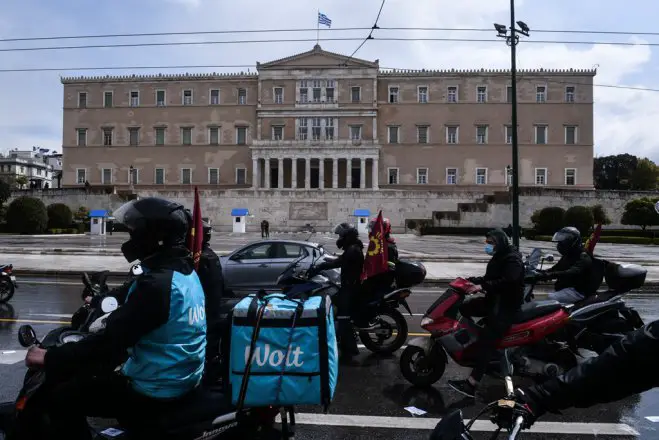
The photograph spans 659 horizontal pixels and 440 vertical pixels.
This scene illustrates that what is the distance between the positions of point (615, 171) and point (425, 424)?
89411 millimetres

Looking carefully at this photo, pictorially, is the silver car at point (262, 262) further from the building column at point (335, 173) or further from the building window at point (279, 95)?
the building window at point (279, 95)

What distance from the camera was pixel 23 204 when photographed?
3438 cm

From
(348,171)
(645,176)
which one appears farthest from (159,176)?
(645,176)

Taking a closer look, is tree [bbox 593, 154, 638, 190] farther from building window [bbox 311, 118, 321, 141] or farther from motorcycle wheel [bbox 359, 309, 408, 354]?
motorcycle wheel [bbox 359, 309, 408, 354]

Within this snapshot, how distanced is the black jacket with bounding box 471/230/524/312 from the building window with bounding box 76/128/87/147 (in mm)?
66022

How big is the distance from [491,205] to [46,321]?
39.8 metres

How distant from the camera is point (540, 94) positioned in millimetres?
58094

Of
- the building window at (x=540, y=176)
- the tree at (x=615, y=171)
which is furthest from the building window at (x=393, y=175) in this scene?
the tree at (x=615, y=171)


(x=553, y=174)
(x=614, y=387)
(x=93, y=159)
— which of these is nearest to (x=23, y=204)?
(x=93, y=159)

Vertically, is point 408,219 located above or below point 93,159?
below

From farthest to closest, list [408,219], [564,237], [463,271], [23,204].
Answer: [408,219] < [23,204] < [463,271] < [564,237]

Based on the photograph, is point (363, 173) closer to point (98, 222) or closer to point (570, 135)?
point (570, 135)

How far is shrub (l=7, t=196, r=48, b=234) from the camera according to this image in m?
34.1

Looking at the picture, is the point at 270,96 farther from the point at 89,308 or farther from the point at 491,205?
the point at 89,308
